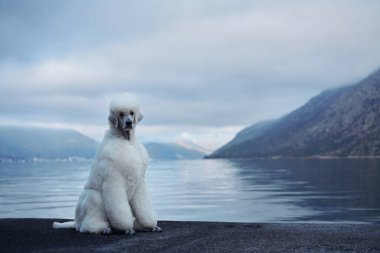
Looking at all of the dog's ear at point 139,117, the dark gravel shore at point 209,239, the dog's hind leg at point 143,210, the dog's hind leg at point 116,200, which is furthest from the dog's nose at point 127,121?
the dark gravel shore at point 209,239

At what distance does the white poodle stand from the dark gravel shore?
293 millimetres

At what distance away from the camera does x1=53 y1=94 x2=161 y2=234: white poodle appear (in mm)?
9875

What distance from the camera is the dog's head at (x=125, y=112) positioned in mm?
9830

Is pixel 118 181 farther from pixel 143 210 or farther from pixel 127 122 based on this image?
pixel 127 122

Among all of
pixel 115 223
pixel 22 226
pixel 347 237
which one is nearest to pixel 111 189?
pixel 115 223

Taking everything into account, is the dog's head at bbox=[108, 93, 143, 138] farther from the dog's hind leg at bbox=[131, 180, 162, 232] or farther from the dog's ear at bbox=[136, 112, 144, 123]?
the dog's hind leg at bbox=[131, 180, 162, 232]

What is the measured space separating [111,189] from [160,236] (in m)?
1.21

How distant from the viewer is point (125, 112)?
9.88 metres

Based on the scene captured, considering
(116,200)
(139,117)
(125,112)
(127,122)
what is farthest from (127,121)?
(116,200)

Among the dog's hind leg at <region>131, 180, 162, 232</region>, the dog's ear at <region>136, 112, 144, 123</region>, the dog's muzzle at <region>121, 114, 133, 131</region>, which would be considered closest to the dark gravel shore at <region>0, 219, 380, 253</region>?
the dog's hind leg at <region>131, 180, 162, 232</region>

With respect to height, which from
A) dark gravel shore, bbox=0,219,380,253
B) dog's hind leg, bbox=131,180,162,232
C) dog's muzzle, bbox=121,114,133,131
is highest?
dog's muzzle, bbox=121,114,133,131

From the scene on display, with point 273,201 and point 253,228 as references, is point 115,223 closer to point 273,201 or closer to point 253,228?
point 253,228

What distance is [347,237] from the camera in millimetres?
9766

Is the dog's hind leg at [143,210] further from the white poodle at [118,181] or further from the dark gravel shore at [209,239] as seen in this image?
the dark gravel shore at [209,239]
